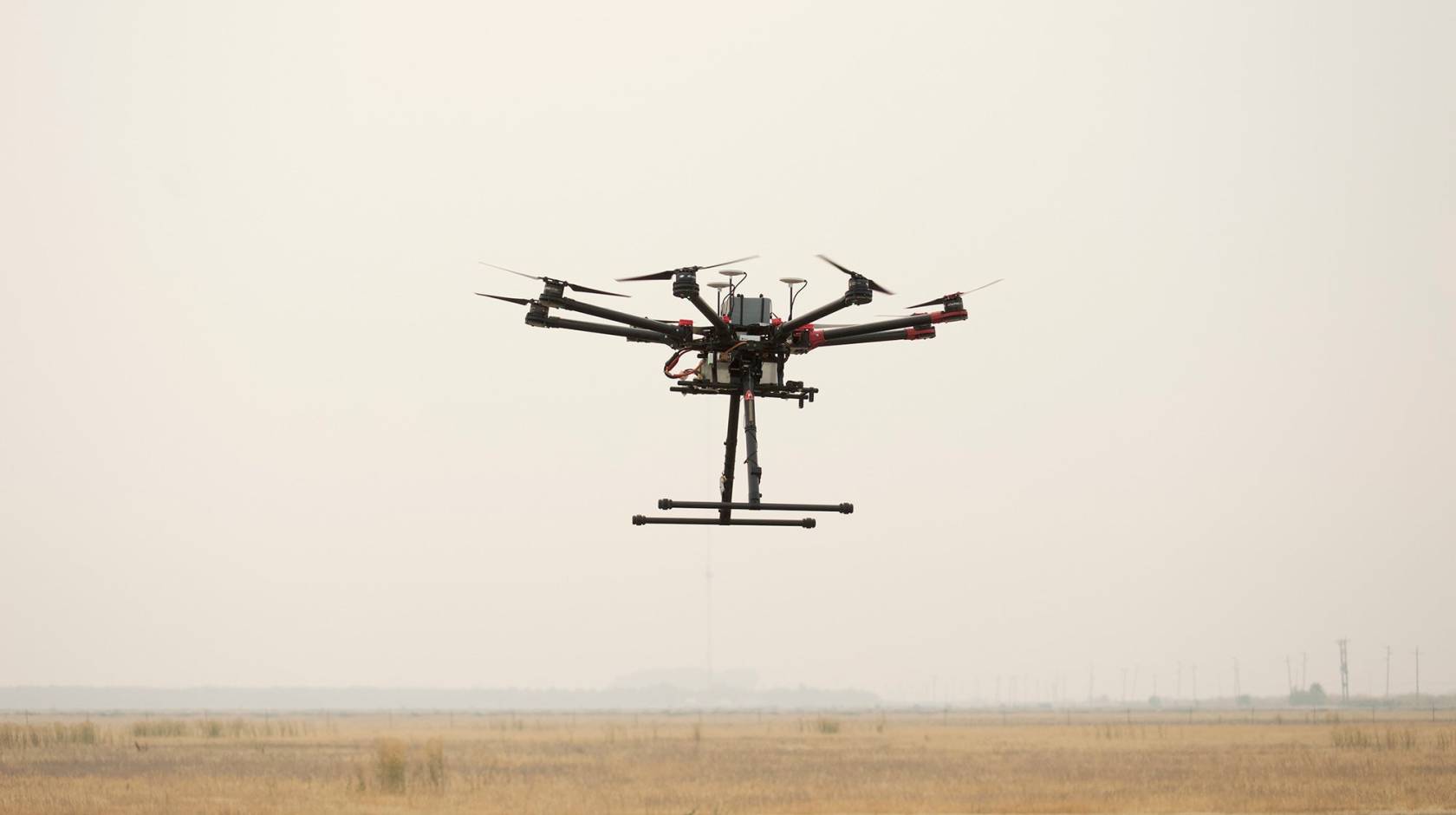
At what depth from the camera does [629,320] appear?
18812 millimetres

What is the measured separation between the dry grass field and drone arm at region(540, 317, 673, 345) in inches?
1084

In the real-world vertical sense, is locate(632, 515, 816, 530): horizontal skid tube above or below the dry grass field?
above

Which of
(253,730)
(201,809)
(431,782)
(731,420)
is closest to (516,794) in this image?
(431,782)

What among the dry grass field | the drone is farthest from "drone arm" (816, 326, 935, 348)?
the dry grass field

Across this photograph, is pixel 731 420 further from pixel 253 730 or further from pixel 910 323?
pixel 253 730

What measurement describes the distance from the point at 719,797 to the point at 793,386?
32351 millimetres

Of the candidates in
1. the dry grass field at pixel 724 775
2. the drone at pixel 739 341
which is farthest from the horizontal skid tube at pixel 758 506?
the dry grass field at pixel 724 775

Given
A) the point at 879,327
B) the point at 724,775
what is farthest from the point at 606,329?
the point at 724,775

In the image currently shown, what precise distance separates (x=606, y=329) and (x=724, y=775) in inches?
1721

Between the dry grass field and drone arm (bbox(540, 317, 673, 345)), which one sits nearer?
drone arm (bbox(540, 317, 673, 345))

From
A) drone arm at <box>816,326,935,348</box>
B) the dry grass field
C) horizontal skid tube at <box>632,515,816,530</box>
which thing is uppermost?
drone arm at <box>816,326,935,348</box>

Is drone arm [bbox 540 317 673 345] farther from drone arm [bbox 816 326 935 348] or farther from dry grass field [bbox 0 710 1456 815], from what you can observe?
dry grass field [bbox 0 710 1456 815]

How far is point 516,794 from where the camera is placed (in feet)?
165

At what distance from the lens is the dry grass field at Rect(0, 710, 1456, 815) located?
46000mm
